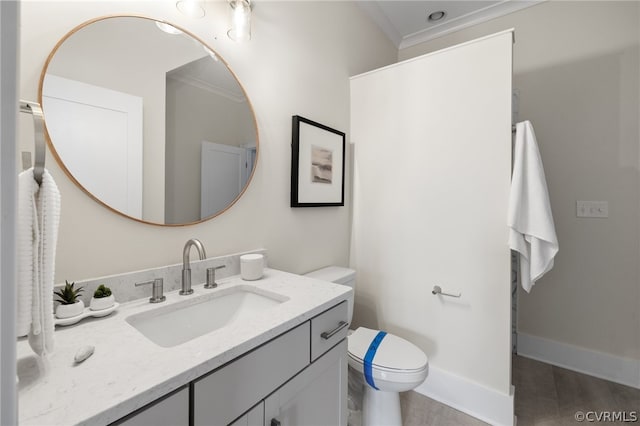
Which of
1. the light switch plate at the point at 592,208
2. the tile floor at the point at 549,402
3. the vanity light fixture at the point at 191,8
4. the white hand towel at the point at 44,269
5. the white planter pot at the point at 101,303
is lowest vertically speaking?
the tile floor at the point at 549,402

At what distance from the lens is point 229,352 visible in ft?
2.12

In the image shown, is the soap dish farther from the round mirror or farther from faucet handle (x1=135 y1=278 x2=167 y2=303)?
the round mirror

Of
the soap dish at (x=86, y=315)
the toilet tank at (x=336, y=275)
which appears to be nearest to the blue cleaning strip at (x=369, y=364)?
the toilet tank at (x=336, y=275)

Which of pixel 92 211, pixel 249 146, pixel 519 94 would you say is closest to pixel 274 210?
pixel 249 146

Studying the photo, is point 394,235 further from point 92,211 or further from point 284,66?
point 92,211

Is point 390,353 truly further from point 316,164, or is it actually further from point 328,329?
point 316,164

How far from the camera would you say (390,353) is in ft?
4.61

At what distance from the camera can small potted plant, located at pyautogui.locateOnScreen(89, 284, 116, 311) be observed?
82 cm

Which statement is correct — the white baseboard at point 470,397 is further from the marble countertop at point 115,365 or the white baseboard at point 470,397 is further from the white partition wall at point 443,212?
the marble countertop at point 115,365

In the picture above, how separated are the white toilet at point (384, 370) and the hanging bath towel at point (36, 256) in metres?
1.21

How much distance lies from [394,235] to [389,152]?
22.8 inches

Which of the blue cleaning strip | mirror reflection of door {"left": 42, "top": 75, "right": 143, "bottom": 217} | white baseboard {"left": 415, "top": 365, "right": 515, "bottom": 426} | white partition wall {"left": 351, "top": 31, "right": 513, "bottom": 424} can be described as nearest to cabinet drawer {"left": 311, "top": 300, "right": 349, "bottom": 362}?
the blue cleaning strip

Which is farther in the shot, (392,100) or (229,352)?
(392,100)

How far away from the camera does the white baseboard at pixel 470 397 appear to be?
1530 millimetres
